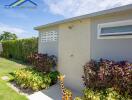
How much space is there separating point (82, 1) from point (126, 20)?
6275 millimetres

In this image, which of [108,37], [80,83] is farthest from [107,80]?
[80,83]

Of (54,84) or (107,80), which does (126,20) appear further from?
(54,84)

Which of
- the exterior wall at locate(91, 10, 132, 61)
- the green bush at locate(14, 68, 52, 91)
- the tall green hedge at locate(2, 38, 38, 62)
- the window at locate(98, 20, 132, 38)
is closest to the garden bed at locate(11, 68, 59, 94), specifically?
the green bush at locate(14, 68, 52, 91)

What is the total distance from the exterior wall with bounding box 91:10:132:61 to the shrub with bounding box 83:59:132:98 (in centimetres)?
64

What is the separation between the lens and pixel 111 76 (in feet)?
25.5

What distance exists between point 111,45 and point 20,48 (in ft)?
61.8

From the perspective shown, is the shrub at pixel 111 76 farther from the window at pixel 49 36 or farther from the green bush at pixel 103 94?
the window at pixel 49 36

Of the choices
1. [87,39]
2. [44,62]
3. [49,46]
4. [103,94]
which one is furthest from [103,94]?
[49,46]

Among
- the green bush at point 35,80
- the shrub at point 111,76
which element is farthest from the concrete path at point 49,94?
the shrub at point 111,76

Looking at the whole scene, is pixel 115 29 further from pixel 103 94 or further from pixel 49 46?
pixel 49 46

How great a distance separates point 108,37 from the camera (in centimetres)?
912

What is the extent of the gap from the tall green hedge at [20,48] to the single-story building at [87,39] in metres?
8.30

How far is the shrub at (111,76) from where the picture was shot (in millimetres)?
7301

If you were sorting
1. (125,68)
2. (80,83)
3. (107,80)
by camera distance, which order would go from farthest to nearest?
(80,83)
(107,80)
(125,68)
